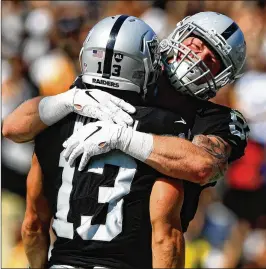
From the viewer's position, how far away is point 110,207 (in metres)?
2.76

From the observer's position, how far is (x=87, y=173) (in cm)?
278

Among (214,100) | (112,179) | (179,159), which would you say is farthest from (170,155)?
(214,100)

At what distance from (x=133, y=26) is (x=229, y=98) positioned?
2.32 meters

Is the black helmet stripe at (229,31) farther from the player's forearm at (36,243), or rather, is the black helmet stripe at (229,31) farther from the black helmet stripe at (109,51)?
the player's forearm at (36,243)

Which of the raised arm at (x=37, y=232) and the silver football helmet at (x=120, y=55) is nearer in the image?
the silver football helmet at (x=120, y=55)

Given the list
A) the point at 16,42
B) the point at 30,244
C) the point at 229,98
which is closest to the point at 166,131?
the point at 30,244

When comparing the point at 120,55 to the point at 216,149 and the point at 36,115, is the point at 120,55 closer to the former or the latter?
the point at 36,115

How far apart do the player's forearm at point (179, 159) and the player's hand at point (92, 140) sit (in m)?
0.13

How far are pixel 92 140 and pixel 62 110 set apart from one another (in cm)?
19

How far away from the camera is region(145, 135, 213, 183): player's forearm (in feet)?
9.01

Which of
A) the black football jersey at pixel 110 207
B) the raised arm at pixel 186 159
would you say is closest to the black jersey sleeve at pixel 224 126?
the raised arm at pixel 186 159

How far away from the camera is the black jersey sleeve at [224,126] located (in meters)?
3.04

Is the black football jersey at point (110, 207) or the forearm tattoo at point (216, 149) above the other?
the forearm tattoo at point (216, 149)

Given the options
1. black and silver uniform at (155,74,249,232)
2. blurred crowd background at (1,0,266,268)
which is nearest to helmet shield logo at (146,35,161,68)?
black and silver uniform at (155,74,249,232)
